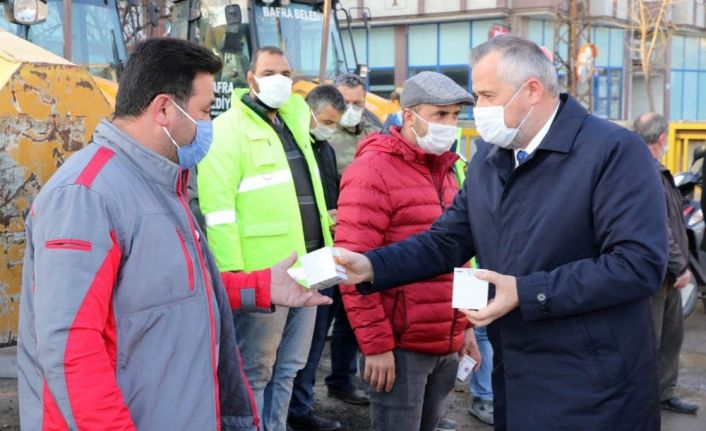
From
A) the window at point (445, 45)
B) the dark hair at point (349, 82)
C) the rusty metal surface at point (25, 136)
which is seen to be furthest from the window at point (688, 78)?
the rusty metal surface at point (25, 136)

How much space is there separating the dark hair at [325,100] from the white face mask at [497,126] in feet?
9.86

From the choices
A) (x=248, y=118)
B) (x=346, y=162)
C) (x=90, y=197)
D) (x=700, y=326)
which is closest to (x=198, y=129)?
(x=90, y=197)

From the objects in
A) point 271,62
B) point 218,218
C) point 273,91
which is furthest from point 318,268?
point 271,62

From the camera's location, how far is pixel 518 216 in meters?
2.92

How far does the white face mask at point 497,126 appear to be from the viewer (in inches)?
118

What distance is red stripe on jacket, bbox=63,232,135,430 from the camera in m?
2.22

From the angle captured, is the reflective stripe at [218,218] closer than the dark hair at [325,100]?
Yes

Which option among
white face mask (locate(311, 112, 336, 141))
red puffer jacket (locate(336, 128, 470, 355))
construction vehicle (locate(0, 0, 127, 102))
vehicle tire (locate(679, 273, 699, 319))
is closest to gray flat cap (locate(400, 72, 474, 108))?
red puffer jacket (locate(336, 128, 470, 355))

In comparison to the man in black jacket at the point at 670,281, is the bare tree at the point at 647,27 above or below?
above

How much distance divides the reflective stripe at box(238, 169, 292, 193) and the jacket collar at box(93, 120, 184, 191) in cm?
180

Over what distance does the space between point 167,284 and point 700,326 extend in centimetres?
765

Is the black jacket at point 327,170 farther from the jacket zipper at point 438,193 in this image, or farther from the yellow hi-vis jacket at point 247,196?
the jacket zipper at point 438,193

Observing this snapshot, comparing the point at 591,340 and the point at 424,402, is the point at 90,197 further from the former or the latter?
the point at 424,402

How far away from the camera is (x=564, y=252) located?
9.30 ft
